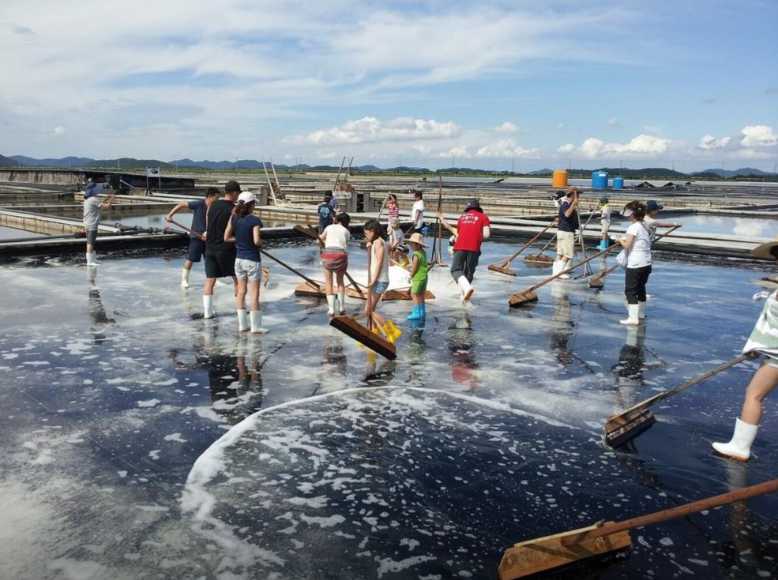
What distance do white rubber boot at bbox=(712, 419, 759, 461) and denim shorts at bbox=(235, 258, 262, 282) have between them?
5827mm

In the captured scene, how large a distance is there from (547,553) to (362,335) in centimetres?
393

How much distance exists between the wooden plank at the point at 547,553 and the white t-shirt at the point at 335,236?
20.5 feet

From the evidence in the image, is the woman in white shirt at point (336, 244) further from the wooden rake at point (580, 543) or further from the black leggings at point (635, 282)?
the wooden rake at point (580, 543)

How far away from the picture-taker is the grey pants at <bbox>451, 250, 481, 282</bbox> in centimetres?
1119

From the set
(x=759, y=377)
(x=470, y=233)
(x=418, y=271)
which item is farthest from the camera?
(x=470, y=233)

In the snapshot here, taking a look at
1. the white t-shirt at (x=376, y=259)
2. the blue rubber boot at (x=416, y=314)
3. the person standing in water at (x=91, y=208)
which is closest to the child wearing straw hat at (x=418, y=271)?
the blue rubber boot at (x=416, y=314)

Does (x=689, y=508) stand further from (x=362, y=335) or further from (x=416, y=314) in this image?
(x=416, y=314)

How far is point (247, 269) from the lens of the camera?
888cm

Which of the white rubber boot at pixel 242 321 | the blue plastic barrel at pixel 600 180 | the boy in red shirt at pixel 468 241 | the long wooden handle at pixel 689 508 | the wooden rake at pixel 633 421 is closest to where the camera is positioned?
the long wooden handle at pixel 689 508

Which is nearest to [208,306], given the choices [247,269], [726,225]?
[247,269]

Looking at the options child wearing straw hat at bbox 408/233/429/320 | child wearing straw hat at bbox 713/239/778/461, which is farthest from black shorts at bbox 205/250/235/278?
child wearing straw hat at bbox 713/239/778/461

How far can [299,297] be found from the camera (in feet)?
39.9

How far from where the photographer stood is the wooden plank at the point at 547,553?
12.3 ft

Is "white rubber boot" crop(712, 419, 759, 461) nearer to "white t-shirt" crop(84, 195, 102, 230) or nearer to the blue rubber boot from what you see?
the blue rubber boot
